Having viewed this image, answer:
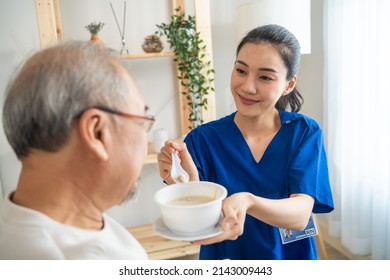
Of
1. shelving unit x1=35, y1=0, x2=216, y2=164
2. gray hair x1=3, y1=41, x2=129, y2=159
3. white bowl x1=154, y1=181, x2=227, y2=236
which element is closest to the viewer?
gray hair x1=3, y1=41, x2=129, y2=159

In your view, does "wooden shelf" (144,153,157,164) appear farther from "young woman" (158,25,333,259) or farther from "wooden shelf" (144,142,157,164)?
"young woman" (158,25,333,259)

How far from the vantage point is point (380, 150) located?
4.90ft

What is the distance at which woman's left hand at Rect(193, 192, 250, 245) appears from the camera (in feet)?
1.94

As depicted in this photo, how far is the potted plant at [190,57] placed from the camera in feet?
5.19

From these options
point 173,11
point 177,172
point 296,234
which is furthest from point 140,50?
point 296,234

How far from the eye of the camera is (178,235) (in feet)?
1.86

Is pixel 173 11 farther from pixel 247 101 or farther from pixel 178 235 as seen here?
pixel 178 235

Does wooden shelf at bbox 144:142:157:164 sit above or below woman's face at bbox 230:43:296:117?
below

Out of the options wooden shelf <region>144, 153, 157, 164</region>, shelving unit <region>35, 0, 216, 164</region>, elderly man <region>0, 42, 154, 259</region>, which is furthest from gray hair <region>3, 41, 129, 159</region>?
wooden shelf <region>144, 153, 157, 164</region>

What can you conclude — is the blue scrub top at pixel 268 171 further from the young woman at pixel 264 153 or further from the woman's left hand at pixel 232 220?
the woman's left hand at pixel 232 220

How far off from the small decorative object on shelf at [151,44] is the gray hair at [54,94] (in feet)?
3.89

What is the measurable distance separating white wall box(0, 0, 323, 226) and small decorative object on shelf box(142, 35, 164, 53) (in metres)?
0.09

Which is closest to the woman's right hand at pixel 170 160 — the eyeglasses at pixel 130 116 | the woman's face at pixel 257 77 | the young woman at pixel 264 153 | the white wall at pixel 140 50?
the young woman at pixel 264 153
